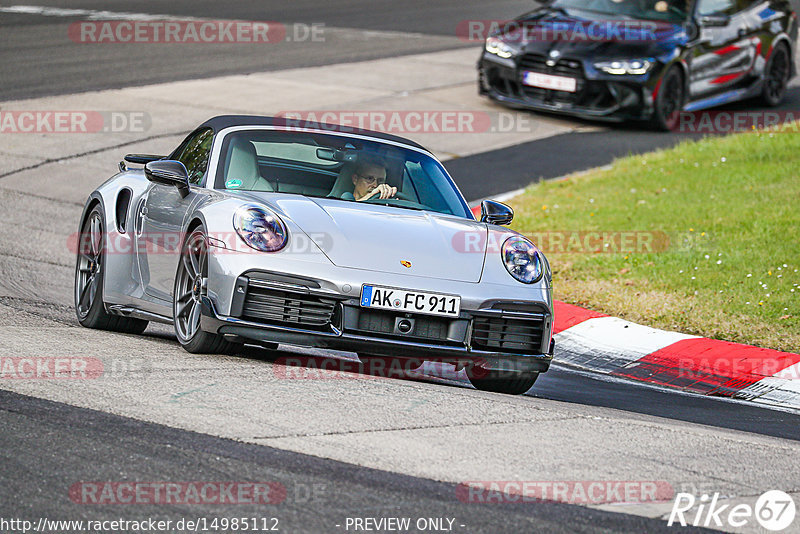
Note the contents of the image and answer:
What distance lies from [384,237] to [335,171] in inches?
41.7

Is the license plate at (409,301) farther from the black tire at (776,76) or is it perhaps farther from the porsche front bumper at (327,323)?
the black tire at (776,76)

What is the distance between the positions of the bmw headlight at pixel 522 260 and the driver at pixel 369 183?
872 mm

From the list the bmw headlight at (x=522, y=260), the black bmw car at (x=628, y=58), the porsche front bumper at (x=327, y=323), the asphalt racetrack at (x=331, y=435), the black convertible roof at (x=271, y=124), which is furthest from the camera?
the black bmw car at (x=628, y=58)

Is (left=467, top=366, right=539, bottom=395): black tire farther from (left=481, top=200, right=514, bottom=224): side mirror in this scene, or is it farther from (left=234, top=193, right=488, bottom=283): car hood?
(left=481, top=200, right=514, bottom=224): side mirror

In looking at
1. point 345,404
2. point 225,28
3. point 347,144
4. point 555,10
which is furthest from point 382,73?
point 345,404

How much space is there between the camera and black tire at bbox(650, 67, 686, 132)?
15.8m

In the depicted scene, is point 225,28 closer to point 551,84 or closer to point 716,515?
point 551,84

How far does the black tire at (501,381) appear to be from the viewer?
6.73 metres

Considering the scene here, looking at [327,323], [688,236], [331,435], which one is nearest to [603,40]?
[688,236]

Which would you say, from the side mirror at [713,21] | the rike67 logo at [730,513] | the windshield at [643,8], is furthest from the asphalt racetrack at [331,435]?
the side mirror at [713,21]

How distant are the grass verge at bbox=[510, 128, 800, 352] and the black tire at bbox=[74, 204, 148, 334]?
334 cm

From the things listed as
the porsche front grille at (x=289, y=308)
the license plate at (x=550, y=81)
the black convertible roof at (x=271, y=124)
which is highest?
the black convertible roof at (x=271, y=124)

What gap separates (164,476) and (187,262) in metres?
2.41

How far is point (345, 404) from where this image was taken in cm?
538
